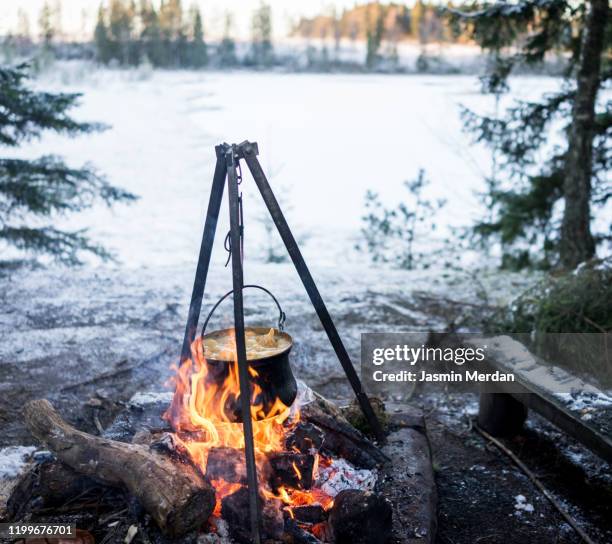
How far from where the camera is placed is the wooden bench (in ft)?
10.5

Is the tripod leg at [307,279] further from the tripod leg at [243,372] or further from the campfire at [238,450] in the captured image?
the tripod leg at [243,372]

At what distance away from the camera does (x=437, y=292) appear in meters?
7.11

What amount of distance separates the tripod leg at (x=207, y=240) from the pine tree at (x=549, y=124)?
200 inches

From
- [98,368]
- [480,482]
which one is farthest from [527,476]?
[98,368]

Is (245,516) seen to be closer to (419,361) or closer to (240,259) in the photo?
(240,259)

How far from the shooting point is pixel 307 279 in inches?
118

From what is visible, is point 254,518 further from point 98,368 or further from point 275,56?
point 275,56

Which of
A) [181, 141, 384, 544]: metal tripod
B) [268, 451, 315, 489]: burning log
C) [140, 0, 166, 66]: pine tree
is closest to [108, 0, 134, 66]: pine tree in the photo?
[140, 0, 166, 66]: pine tree

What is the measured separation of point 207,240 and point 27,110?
5624 millimetres

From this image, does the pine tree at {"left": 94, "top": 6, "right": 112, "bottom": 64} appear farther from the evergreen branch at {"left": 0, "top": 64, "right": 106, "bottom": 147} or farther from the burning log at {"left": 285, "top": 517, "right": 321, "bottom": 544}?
the burning log at {"left": 285, "top": 517, "right": 321, "bottom": 544}

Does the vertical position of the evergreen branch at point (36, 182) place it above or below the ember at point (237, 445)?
above

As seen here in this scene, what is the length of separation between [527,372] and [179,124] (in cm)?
2205

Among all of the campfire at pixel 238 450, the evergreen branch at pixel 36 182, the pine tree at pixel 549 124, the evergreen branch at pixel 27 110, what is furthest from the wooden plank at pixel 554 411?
the evergreen branch at pixel 27 110

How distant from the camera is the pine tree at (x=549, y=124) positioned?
6590mm
